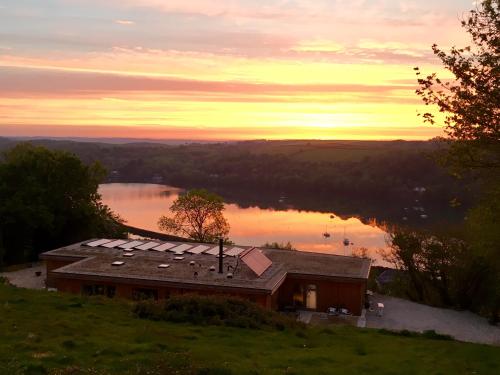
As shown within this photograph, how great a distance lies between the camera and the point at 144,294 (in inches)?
894

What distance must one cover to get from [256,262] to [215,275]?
2176mm

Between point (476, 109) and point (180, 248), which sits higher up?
point (476, 109)

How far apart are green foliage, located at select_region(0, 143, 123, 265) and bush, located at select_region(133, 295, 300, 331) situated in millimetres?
21364

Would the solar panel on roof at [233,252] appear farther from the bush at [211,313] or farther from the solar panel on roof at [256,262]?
the bush at [211,313]

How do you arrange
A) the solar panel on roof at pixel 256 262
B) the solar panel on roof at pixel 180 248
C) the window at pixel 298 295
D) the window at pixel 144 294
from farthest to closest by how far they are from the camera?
the solar panel on roof at pixel 180 248, the window at pixel 298 295, the solar panel on roof at pixel 256 262, the window at pixel 144 294

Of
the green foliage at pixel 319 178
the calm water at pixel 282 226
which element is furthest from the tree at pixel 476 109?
the green foliage at pixel 319 178

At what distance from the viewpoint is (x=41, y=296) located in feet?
53.4

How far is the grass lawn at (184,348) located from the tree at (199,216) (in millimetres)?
25175

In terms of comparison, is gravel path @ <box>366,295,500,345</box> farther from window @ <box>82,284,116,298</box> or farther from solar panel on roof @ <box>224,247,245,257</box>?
window @ <box>82,284,116,298</box>

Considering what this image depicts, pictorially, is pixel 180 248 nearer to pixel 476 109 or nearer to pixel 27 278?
pixel 27 278

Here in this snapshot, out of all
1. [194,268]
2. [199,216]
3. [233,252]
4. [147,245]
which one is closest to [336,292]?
[233,252]

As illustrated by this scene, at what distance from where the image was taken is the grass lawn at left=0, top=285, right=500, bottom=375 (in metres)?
9.90

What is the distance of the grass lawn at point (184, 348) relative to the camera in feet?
32.5

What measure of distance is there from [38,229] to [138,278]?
16.7 metres
